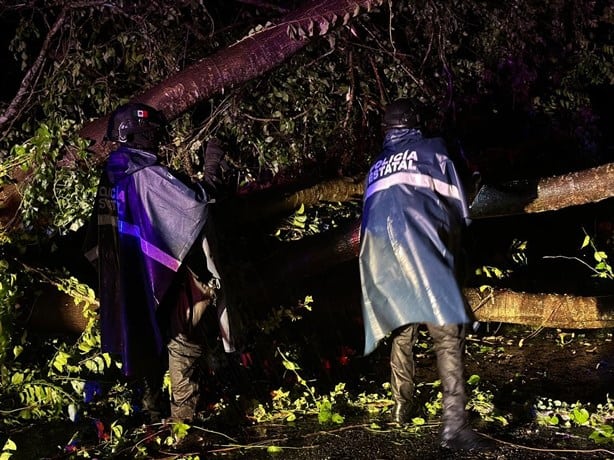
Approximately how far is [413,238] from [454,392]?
0.82m

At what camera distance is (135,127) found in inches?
149

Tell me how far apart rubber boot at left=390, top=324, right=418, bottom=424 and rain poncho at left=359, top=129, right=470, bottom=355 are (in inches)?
9.7

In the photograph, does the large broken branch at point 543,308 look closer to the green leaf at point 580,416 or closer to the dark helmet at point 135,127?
the green leaf at point 580,416

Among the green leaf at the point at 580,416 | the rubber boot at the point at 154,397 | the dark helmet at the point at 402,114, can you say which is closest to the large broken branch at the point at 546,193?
the dark helmet at the point at 402,114

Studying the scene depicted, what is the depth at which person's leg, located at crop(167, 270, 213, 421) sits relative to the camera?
13.0 feet

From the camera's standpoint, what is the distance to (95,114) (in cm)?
600

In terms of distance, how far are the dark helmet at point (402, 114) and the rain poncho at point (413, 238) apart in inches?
1.6

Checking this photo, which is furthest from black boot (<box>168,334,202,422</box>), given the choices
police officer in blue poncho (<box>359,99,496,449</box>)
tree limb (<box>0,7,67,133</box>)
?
tree limb (<box>0,7,67,133</box>)

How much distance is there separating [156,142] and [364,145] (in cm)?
261

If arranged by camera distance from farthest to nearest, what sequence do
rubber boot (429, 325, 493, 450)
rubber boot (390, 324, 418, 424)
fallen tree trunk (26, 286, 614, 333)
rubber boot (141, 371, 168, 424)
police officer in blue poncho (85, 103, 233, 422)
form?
fallen tree trunk (26, 286, 614, 333)
rubber boot (141, 371, 168, 424)
rubber boot (390, 324, 418, 424)
police officer in blue poncho (85, 103, 233, 422)
rubber boot (429, 325, 493, 450)

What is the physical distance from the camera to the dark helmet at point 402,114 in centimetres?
373

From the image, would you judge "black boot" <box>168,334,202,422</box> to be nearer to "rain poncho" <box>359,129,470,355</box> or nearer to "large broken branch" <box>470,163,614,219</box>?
"rain poncho" <box>359,129,470,355</box>

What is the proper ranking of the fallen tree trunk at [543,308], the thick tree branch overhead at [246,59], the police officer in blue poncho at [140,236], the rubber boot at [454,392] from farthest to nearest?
the fallen tree trunk at [543,308]
the thick tree branch overhead at [246,59]
the police officer in blue poncho at [140,236]
the rubber boot at [454,392]

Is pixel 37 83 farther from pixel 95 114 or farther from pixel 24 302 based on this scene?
pixel 24 302
